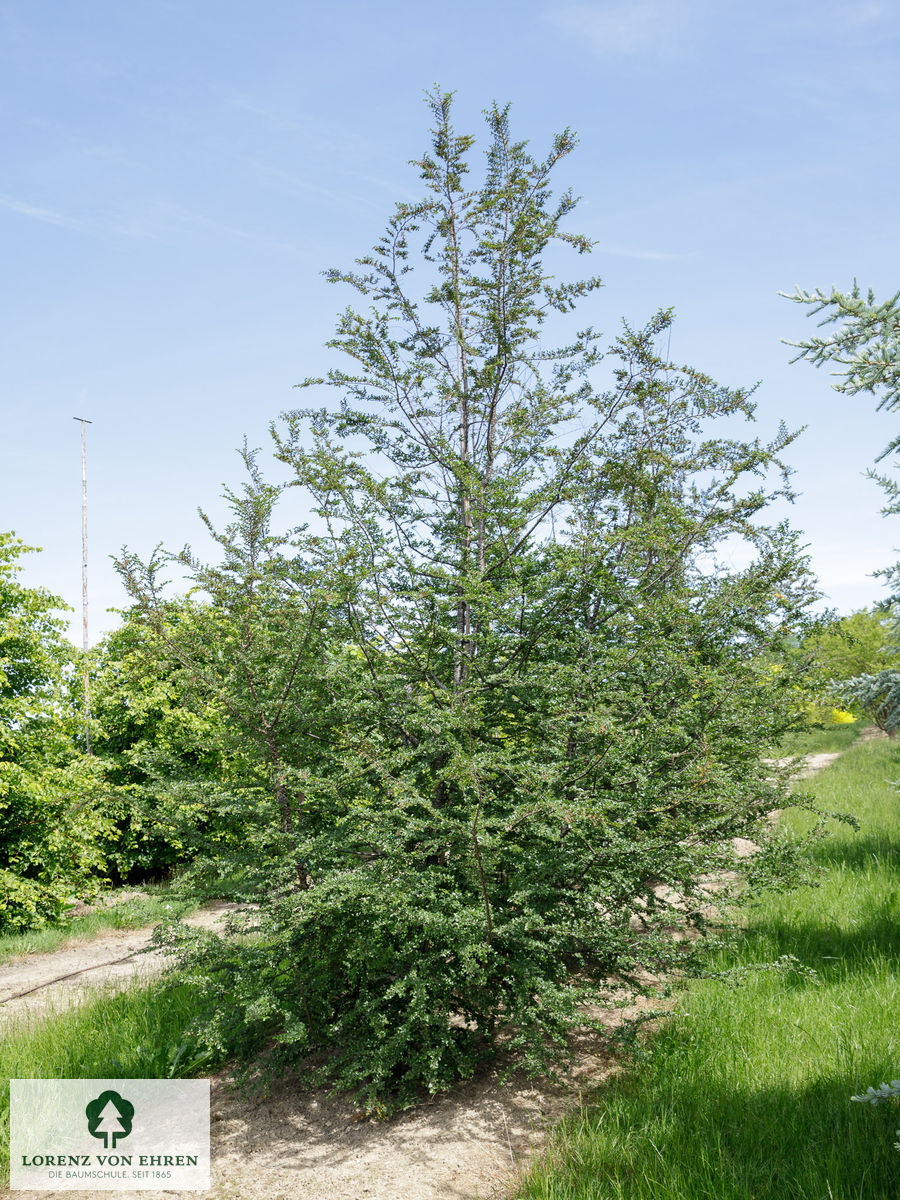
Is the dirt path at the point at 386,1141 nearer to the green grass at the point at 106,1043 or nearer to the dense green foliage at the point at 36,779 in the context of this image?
the green grass at the point at 106,1043

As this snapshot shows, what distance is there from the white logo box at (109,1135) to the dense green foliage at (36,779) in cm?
603

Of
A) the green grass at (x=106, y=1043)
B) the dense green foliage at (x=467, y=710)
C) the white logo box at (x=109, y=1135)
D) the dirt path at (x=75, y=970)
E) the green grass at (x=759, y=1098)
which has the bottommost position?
the dirt path at (x=75, y=970)

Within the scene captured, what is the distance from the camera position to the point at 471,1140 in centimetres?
400

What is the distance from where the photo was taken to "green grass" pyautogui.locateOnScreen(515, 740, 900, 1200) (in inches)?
127

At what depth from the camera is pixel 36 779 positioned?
1052 cm

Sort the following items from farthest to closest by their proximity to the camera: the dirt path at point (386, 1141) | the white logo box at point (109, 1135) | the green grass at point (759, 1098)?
1. the white logo box at point (109, 1135)
2. the dirt path at point (386, 1141)
3. the green grass at point (759, 1098)

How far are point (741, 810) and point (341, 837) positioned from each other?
2250 millimetres

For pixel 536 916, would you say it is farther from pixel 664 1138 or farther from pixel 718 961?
pixel 718 961

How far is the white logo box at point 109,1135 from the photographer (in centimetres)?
410

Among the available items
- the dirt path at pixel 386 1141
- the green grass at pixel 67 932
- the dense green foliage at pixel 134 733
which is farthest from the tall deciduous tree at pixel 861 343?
the dense green foliage at pixel 134 733

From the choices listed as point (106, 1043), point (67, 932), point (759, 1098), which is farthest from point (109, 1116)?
point (67, 932)

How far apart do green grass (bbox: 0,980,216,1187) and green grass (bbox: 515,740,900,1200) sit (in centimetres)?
261

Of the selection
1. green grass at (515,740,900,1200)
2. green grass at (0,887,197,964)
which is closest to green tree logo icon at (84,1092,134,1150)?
green grass at (515,740,900,1200)

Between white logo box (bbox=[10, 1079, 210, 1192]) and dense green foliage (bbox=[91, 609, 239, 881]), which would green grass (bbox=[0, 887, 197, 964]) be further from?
white logo box (bbox=[10, 1079, 210, 1192])
